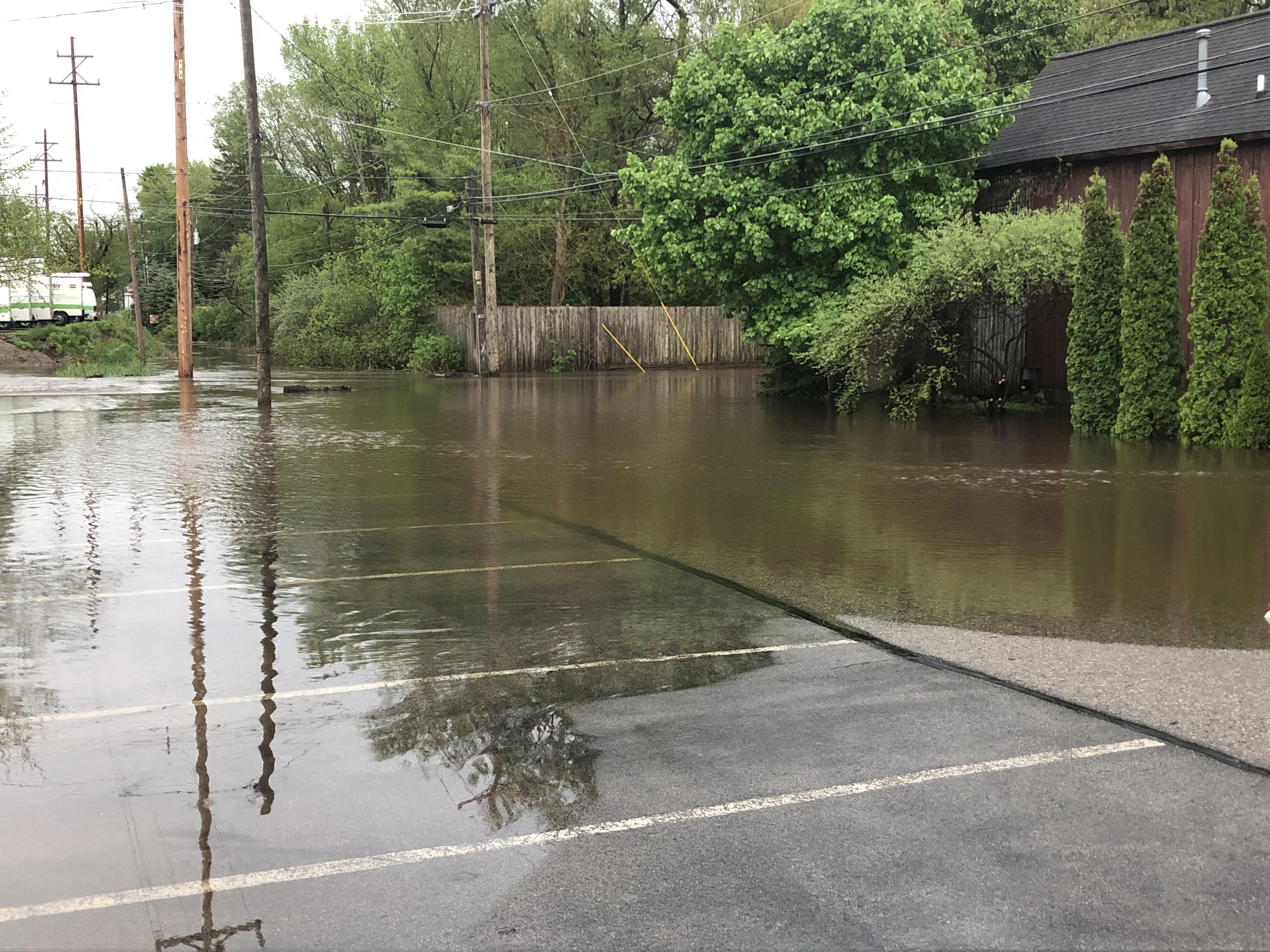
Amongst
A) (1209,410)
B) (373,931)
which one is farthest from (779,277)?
(373,931)

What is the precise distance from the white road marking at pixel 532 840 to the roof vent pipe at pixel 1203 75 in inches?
808

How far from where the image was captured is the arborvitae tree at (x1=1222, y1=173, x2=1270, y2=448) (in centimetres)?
1661

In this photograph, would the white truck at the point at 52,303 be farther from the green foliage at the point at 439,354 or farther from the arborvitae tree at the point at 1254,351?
the arborvitae tree at the point at 1254,351

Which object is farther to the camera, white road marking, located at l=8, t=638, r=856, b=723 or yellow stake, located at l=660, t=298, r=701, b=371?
yellow stake, located at l=660, t=298, r=701, b=371

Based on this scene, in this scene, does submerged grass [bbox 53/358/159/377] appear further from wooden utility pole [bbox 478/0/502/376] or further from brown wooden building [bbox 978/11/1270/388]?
brown wooden building [bbox 978/11/1270/388]

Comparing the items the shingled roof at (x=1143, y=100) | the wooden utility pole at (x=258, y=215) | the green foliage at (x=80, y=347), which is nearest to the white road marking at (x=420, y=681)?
the shingled roof at (x=1143, y=100)

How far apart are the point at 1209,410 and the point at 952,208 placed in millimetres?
8935

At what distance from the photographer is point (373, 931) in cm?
357

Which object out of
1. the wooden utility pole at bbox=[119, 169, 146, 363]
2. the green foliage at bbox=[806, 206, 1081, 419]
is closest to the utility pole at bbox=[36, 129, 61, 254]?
the wooden utility pole at bbox=[119, 169, 146, 363]

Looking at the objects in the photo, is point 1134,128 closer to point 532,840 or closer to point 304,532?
point 304,532

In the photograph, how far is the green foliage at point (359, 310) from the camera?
50.0 m

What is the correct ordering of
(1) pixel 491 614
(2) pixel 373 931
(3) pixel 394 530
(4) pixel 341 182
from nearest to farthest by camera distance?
(2) pixel 373 931 → (1) pixel 491 614 → (3) pixel 394 530 → (4) pixel 341 182

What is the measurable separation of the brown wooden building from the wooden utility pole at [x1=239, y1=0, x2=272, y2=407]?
56.0 ft

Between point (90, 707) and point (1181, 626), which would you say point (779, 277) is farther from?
point (90, 707)
